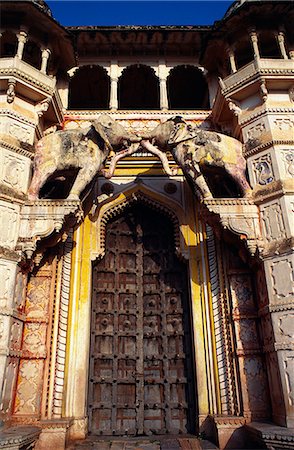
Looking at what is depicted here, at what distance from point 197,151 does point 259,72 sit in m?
2.26

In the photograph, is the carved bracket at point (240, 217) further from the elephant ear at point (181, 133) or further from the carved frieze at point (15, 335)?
the carved frieze at point (15, 335)

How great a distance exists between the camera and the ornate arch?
8914 millimetres

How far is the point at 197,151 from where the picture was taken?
7.85m

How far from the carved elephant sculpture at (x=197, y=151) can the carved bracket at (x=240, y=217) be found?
10.1 inches

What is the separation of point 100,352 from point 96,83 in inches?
323

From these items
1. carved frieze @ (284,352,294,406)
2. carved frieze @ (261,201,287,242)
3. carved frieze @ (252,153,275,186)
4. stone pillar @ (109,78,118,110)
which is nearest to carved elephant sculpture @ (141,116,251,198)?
carved frieze @ (252,153,275,186)

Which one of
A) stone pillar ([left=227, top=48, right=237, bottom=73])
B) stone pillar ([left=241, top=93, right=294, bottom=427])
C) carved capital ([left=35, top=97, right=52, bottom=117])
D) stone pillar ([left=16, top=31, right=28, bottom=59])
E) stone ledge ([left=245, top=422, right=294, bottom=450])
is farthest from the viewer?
stone pillar ([left=227, top=48, right=237, bottom=73])

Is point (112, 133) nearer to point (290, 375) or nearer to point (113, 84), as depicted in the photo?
point (113, 84)

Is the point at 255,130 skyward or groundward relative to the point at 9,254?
skyward

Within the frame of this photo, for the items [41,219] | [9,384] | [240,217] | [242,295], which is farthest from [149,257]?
[9,384]

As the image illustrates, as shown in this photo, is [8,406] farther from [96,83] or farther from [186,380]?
[96,83]

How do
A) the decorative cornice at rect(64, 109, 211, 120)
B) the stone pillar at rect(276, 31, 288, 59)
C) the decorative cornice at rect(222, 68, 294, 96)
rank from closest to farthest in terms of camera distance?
the decorative cornice at rect(222, 68, 294, 96)
the stone pillar at rect(276, 31, 288, 59)
the decorative cornice at rect(64, 109, 211, 120)

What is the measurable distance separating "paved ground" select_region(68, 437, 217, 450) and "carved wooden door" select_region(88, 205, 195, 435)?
49 cm

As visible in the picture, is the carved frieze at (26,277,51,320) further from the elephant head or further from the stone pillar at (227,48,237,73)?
the stone pillar at (227,48,237,73)
